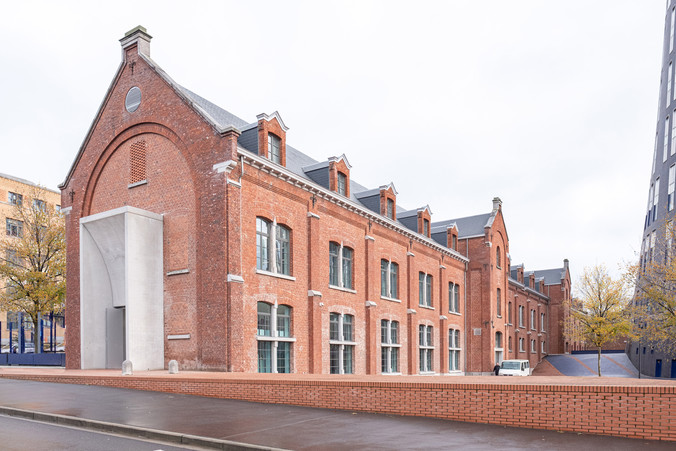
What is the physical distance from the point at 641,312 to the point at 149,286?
25.9 metres

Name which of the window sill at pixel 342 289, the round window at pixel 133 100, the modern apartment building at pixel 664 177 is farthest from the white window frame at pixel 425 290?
the round window at pixel 133 100

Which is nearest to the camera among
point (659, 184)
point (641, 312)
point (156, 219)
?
point (156, 219)

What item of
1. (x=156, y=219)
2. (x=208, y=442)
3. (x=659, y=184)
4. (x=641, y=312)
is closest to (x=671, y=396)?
(x=208, y=442)

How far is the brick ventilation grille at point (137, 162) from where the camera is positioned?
21750 mm

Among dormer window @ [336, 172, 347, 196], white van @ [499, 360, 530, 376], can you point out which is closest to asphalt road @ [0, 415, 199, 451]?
dormer window @ [336, 172, 347, 196]

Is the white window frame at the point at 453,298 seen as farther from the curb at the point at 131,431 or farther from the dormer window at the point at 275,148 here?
the curb at the point at 131,431

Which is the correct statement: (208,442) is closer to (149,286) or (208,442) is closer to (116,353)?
(149,286)

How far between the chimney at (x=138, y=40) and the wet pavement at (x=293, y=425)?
14200 millimetres

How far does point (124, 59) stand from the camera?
22.5 metres

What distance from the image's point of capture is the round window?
22.0 metres

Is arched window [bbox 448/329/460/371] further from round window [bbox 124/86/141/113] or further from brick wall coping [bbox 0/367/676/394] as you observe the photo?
brick wall coping [bbox 0/367/676/394]

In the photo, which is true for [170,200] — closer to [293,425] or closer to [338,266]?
A: [338,266]

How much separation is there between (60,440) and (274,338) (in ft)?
38.8

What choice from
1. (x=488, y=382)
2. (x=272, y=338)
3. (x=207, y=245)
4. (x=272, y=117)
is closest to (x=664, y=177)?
(x=272, y=117)
